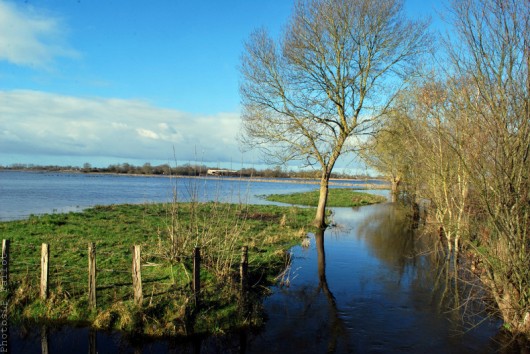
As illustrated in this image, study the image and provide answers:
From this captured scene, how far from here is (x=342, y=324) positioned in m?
9.05

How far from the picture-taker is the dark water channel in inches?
307

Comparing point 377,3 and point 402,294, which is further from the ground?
point 377,3

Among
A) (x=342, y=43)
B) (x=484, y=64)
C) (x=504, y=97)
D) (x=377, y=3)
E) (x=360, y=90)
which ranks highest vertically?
(x=377, y=3)

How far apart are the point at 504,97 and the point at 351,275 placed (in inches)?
310

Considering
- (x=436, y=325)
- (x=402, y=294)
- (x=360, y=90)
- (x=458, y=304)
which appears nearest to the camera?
(x=436, y=325)

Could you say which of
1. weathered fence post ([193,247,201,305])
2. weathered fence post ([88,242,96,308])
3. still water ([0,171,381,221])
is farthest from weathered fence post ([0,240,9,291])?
weathered fence post ([193,247,201,305])

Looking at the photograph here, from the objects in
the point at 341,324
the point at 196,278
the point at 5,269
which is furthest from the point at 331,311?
the point at 5,269

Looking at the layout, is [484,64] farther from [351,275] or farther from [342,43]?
[342,43]

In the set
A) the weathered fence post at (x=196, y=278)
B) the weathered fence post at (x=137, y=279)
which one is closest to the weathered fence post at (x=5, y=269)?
the weathered fence post at (x=137, y=279)

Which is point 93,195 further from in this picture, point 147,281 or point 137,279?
point 137,279

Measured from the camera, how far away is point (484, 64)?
7965 mm

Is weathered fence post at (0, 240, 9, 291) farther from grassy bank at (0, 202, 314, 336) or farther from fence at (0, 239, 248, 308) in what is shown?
grassy bank at (0, 202, 314, 336)

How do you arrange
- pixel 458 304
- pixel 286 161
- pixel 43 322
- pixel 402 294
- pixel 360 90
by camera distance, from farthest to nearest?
pixel 286 161
pixel 360 90
pixel 402 294
pixel 458 304
pixel 43 322

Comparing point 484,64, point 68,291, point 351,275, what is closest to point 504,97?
point 484,64
